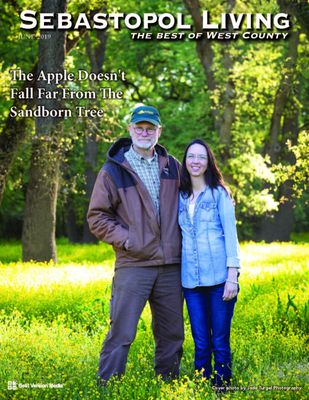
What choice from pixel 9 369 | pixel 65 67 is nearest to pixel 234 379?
pixel 9 369

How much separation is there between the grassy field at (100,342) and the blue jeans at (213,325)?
0.17 meters

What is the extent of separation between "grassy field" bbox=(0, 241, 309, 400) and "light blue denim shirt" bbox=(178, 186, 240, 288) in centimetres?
84

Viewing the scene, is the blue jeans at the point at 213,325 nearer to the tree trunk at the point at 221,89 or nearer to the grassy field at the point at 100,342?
the grassy field at the point at 100,342

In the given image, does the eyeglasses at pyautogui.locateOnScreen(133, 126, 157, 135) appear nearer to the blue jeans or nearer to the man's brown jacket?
the man's brown jacket

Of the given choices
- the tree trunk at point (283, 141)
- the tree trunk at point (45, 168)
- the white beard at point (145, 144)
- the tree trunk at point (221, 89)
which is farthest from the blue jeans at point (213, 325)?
the tree trunk at point (283, 141)

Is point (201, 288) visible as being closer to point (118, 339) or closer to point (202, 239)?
point (202, 239)

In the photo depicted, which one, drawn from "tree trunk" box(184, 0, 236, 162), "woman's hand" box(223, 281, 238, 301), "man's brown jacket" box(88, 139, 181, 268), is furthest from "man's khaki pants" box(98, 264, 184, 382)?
"tree trunk" box(184, 0, 236, 162)

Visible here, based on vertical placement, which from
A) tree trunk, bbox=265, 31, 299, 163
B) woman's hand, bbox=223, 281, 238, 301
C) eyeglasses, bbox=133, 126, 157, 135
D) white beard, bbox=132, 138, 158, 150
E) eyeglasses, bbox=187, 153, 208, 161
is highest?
tree trunk, bbox=265, 31, 299, 163

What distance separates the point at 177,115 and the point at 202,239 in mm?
21428

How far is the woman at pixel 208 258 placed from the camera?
6078mm

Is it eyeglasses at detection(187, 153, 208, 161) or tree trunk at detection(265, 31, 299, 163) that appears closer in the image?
eyeglasses at detection(187, 153, 208, 161)

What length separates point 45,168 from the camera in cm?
1524

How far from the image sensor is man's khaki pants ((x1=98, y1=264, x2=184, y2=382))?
6.14 m

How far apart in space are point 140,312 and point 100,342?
2098 mm
